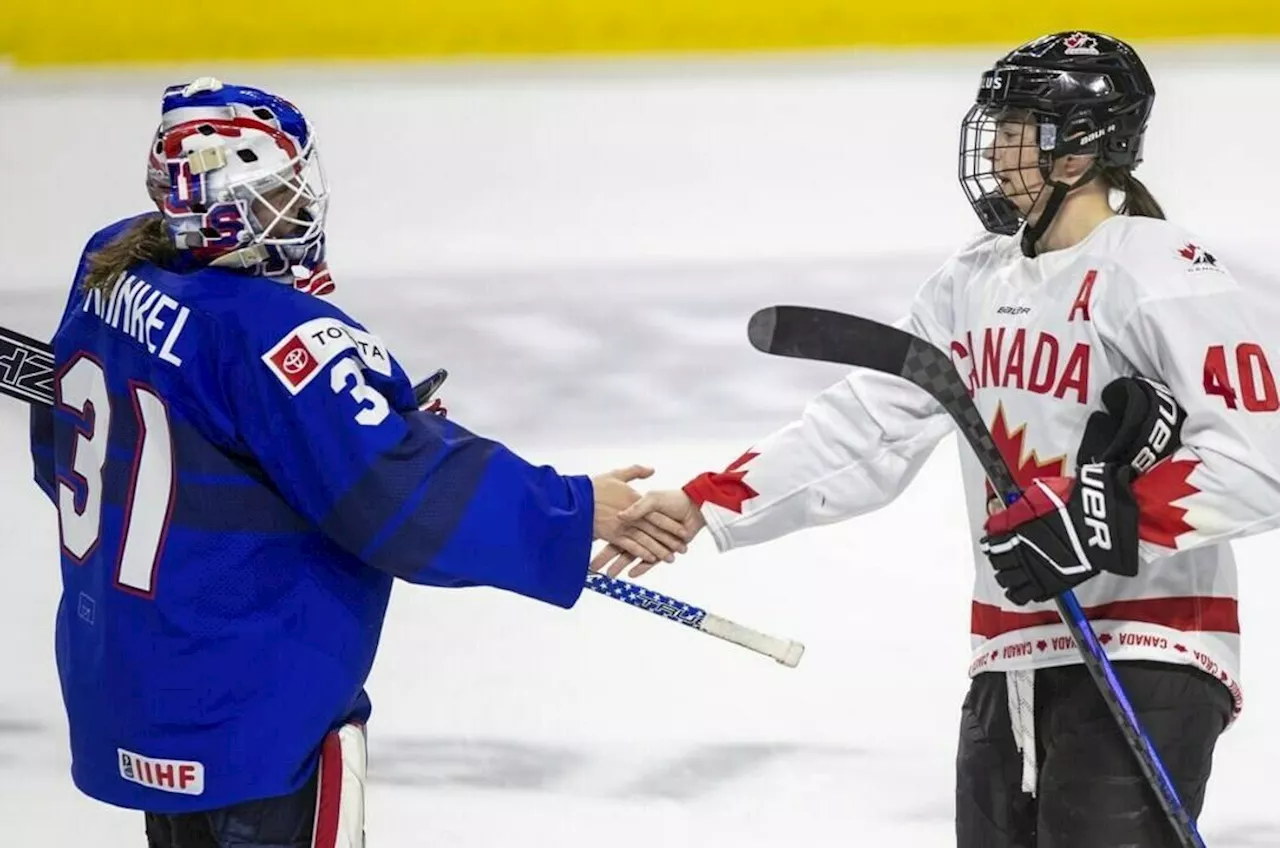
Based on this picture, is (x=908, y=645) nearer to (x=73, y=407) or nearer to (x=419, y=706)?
(x=419, y=706)

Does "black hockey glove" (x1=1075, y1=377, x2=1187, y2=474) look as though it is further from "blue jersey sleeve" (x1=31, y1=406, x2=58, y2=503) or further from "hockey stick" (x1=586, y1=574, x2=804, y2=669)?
"blue jersey sleeve" (x1=31, y1=406, x2=58, y2=503)

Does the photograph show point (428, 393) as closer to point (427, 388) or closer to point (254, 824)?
point (427, 388)

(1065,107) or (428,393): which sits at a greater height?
(1065,107)

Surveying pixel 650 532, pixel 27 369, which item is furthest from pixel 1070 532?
pixel 27 369

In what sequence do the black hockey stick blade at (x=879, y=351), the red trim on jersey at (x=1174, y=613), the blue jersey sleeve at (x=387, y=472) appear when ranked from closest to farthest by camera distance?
the blue jersey sleeve at (x=387, y=472) → the black hockey stick blade at (x=879, y=351) → the red trim on jersey at (x=1174, y=613)

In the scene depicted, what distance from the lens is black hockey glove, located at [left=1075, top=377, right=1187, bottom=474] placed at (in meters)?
1.78

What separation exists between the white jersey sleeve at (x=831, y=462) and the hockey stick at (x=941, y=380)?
268 mm

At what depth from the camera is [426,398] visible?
1978 mm

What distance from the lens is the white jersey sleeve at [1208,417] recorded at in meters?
1.76

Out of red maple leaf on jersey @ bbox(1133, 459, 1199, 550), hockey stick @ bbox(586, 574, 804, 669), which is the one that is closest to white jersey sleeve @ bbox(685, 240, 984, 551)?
hockey stick @ bbox(586, 574, 804, 669)

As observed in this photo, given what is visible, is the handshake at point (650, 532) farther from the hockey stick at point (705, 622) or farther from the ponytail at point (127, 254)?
the ponytail at point (127, 254)

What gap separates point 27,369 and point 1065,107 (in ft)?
3.54

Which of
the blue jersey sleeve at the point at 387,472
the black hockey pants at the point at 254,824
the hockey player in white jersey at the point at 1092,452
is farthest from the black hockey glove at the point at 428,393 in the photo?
the hockey player in white jersey at the point at 1092,452

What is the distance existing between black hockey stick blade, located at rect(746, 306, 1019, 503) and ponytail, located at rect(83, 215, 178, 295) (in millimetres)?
559
